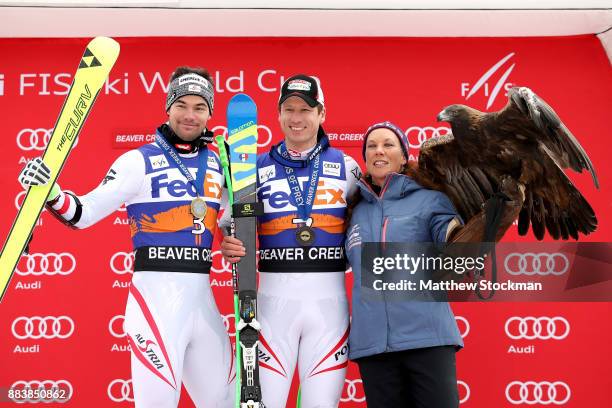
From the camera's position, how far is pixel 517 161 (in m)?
2.84

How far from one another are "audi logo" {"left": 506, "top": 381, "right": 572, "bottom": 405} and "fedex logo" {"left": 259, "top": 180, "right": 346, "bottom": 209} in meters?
2.25

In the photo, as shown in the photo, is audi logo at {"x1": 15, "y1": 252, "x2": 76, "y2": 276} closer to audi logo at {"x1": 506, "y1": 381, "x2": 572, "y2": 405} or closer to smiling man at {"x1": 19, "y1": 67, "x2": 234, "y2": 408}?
smiling man at {"x1": 19, "y1": 67, "x2": 234, "y2": 408}

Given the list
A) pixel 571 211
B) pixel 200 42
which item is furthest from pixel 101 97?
pixel 571 211

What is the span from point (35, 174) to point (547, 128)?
2.09 meters

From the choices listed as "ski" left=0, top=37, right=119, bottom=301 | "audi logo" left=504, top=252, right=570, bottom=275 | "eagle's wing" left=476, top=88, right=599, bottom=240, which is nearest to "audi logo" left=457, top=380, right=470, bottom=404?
"audi logo" left=504, top=252, right=570, bottom=275

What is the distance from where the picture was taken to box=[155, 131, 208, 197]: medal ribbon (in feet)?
10.5

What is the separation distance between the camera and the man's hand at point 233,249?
3.11 meters

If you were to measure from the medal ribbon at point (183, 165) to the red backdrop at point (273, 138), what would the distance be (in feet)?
5.03

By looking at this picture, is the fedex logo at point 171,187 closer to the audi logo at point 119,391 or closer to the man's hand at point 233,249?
the man's hand at point 233,249

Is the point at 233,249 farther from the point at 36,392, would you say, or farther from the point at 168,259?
the point at 36,392

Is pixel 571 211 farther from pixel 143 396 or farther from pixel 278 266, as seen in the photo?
pixel 143 396

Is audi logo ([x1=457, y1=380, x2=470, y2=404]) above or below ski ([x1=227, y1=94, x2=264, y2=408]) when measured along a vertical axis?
below

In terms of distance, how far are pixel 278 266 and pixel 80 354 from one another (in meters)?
2.13

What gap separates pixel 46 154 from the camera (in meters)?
2.97
